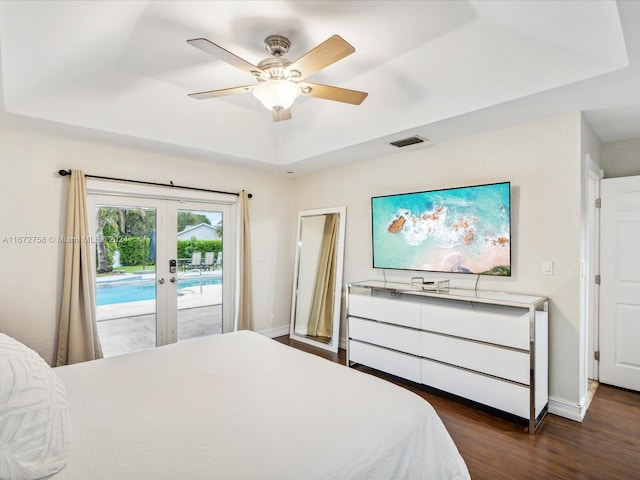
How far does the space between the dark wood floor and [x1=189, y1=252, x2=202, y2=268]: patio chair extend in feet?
9.68

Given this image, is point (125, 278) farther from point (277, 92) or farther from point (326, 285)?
point (277, 92)

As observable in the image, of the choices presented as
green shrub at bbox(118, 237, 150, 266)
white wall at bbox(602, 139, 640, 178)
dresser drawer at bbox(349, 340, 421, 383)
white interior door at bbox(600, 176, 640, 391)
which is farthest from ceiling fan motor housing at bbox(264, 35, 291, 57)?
white wall at bbox(602, 139, 640, 178)

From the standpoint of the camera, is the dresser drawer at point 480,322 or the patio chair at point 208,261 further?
the patio chair at point 208,261

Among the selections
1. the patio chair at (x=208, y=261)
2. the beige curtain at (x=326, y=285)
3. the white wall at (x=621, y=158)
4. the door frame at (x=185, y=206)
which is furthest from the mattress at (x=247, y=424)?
the white wall at (x=621, y=158)

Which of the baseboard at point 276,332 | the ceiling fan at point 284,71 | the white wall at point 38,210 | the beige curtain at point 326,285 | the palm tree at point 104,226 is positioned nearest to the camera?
the ceiling fan at point 284,71

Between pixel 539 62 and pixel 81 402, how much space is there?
10.6 feet

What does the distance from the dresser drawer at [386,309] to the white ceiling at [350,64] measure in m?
1.55

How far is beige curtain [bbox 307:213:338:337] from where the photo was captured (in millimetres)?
→ 4410

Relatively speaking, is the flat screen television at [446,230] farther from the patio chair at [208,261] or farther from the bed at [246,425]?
the patio chair at [208,261]

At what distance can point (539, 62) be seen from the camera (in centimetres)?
222

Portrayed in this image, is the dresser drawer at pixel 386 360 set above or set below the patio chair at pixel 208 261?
below

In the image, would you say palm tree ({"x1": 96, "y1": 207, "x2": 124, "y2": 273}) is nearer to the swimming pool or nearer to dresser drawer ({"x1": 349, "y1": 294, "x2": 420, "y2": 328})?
the swimming pool

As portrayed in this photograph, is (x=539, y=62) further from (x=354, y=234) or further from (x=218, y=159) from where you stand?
(x=218, y=159)

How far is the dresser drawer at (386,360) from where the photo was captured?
311 cm
